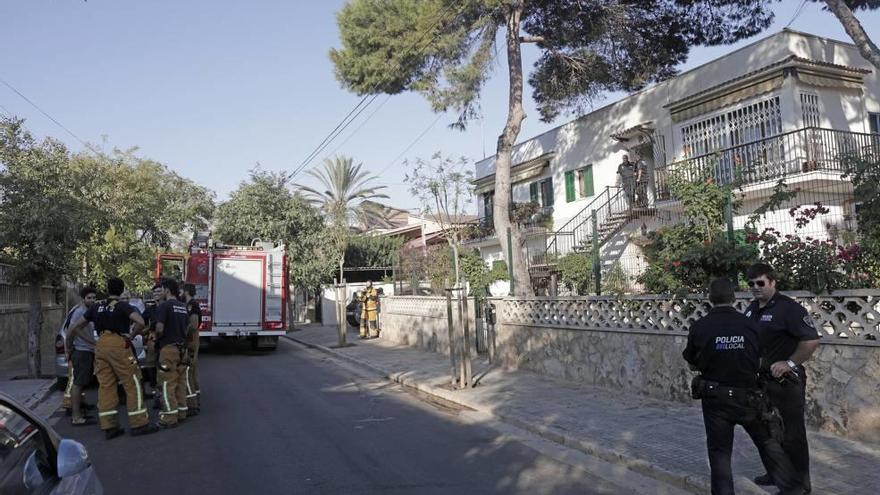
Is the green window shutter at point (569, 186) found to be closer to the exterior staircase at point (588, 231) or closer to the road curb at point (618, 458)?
the exterior staircase at point (588, 231)

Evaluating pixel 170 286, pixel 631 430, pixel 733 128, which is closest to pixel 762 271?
pixel 631 430

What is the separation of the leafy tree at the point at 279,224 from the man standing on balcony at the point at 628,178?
12220 millimetres

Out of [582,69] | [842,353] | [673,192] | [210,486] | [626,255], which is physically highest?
[582,69]

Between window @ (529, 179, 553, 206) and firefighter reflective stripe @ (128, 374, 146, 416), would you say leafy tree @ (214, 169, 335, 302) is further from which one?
firefighter reflective stripe @ (128, 374, 146, 416)

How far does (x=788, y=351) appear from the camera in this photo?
4.77 m

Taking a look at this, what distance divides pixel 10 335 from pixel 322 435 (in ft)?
44.2

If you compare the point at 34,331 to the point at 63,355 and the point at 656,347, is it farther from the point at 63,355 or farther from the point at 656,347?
the point at 656,347

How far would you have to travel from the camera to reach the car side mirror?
304 centimetres

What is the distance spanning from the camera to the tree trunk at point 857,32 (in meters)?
11.9

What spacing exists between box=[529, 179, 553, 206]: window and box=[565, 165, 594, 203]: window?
1.22 m

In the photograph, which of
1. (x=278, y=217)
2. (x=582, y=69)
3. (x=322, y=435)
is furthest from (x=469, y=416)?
(x=278, y=217)

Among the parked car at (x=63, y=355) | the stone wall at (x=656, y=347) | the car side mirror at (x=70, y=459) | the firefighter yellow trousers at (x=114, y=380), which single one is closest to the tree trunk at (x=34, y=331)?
the parked car at (x=63, y=355)

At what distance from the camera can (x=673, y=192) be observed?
8711mm

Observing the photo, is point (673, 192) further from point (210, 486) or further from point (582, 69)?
point (582, 69)
